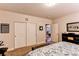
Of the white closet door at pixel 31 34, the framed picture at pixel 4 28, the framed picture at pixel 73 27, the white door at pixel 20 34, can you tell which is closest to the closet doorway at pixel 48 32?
the white closet door at pixel 31 34

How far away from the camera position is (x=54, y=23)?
454 cm

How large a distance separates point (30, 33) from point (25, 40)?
0.48m

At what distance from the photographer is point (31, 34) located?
15.6ft

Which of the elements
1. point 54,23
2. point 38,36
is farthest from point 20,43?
point 54,23

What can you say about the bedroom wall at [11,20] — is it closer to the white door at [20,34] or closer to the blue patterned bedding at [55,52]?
the white door at [20,34]

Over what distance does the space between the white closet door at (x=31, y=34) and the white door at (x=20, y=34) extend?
0.25m

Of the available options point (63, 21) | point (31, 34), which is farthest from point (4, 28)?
point (63, 21)

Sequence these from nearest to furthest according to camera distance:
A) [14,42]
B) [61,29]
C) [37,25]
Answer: [14,42] → [61,29] → [37,25]

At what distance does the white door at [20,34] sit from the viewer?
13.2 ft

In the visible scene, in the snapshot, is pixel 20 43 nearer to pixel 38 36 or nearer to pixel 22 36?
pixel 22 36

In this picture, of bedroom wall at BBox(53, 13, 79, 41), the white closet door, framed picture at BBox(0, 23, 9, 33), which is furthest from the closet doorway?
framed picture at BBox(0, 23, 9, 33)

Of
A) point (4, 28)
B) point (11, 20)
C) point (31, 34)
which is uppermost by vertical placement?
point (11, 20)

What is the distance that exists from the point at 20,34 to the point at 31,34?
715 mm

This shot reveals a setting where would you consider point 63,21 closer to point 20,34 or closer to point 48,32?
point 48,32
